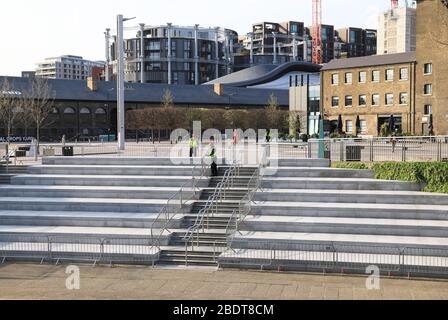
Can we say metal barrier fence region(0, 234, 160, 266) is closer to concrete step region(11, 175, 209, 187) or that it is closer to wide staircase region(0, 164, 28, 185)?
concrete step region(11, 175, 209, 187)

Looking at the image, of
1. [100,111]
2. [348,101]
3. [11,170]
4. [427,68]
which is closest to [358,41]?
[100,111]

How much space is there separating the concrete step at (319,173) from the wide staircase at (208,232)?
1.36 metres

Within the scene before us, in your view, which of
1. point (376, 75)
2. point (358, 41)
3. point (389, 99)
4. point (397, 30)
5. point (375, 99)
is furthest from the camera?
point (358, 41)

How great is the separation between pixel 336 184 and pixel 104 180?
429 inches

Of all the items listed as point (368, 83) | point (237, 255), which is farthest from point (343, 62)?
point (237, 255)

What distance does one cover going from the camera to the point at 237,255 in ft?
65.8

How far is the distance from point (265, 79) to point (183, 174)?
95.8m

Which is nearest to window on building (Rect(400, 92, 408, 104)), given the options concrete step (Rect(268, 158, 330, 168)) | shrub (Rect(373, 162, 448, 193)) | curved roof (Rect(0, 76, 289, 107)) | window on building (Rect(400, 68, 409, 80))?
window on building (Rect(400, 68, 409, 80))

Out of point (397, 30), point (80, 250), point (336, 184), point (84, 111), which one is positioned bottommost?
point (80, 250)

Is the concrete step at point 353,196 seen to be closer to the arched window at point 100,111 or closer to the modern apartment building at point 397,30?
the arched window at point 100,111

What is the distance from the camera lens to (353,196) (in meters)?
24.4

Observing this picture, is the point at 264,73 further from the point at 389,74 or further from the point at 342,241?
the point at 342,241

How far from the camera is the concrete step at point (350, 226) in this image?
21406 mm

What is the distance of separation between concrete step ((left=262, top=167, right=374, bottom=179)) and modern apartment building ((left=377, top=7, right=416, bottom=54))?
11301 centimetres
